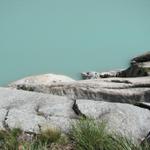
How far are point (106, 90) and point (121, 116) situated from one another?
2.38 meters

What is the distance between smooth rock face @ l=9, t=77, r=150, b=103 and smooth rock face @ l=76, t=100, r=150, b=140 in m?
1.50

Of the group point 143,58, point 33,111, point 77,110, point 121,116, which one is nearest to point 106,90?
point 77,110

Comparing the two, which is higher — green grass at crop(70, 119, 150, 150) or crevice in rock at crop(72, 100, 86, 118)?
crevice in rock at crop(72, 100, 86, 118)

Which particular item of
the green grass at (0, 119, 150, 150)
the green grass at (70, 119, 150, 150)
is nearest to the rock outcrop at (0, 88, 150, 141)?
the green grass at (0, 119, 150, 150)

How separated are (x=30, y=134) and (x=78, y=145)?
4.12 ft

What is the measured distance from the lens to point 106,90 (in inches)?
445

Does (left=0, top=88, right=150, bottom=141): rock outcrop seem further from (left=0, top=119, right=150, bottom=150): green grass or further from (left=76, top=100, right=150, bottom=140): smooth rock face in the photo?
(left=0, top=119, right=150, bottom=150): green grass

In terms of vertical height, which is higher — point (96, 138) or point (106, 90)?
point (106, 90)

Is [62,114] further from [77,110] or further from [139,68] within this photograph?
[139,68]

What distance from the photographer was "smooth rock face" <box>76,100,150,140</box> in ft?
27.8

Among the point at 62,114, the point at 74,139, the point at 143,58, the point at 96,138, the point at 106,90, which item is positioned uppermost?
the point at 143,58

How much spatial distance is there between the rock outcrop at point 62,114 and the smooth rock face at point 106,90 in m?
1.39

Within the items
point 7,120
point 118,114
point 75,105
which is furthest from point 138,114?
point 7,120

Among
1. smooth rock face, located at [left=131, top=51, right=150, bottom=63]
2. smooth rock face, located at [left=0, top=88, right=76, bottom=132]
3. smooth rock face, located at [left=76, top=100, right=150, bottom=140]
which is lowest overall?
smooth rock face, located at [left=76, top=100, right=150, bottom=140]
